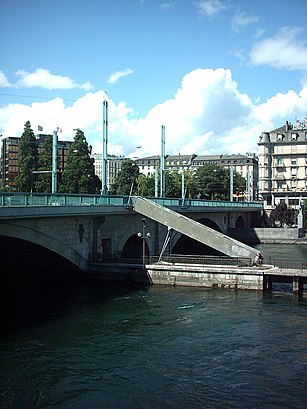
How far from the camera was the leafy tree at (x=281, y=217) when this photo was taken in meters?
97.1

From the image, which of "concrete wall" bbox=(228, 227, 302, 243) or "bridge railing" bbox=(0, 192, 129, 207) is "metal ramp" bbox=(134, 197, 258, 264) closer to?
"bridge railing" bbox=(0, 192, 129, 207)

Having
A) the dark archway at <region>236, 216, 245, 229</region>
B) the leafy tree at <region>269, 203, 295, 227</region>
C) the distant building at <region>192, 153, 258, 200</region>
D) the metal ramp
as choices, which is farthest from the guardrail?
the distant building at <region>192, 153, 258, 200</region>

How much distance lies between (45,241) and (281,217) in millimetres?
72778

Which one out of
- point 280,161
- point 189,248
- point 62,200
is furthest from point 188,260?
point 280,161

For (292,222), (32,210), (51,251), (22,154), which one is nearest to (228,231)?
(292,222)

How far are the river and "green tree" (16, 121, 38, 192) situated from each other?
49.3 metres

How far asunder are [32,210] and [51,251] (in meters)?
6.68

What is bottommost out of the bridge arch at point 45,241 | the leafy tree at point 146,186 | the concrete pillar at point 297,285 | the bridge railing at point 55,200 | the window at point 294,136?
the concrete pillar at point 297,285

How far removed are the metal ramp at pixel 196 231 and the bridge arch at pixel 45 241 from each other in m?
7.00

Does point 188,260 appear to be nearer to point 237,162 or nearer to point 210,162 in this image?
point 237,162

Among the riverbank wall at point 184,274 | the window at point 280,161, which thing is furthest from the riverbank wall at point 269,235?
the riverbank wall at point 184,274

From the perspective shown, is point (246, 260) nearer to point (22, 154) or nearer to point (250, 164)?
point (22, 154)

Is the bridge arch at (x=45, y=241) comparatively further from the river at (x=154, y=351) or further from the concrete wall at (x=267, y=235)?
the concrete wall at (x=267, y=235)

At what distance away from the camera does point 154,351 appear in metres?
21.6
